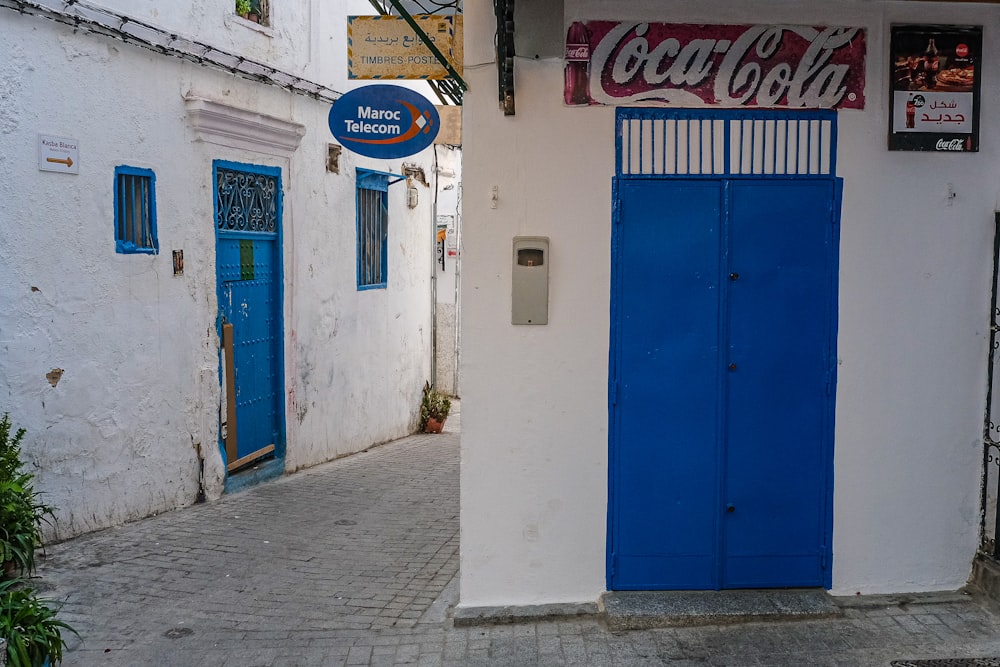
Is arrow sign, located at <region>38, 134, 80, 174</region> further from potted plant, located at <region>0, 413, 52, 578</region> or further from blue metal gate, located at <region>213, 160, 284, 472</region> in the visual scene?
potted plant, located at <region>0, 413, 52, 578</region>

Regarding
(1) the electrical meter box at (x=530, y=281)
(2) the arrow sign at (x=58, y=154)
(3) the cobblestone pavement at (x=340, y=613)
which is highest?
(2) the arrow sign at (x=58, y=154)

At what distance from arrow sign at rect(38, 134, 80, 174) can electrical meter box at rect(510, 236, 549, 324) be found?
3.70 m

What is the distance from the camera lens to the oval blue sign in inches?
234

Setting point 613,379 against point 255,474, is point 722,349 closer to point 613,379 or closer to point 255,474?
point 613,379

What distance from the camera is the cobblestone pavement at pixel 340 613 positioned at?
483 centimetres

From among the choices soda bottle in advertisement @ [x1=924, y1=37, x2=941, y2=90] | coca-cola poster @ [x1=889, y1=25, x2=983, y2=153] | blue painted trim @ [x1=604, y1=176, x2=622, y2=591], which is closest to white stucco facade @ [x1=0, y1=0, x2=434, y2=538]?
blue painted trim @ [x1=604, y1=176, x2=622, y2=591]

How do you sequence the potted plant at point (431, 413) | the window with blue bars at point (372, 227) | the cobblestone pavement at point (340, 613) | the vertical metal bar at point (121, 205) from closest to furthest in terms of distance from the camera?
the cobblestone pavement at point (340, 613), the vertical metal bar at point (121, 205), the window with blue bars at point (372, 227), the potted plant at point (431, 413)

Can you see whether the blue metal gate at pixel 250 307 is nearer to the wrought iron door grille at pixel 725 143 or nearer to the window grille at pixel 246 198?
the window grille at pixel 246 198

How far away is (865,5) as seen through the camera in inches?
203

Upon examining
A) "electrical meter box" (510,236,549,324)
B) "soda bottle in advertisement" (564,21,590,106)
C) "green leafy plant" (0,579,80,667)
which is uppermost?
"soda bottle in advertisement" (564,21,590,106)

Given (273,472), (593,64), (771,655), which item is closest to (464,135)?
(593,64)

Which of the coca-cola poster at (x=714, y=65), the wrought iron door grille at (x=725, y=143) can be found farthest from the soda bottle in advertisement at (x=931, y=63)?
the wrought iron door grille at (x=725, y=143)

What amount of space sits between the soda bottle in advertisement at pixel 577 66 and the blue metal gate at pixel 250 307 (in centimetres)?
441

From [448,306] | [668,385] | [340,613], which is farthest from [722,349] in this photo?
[448,306]
